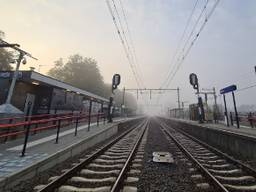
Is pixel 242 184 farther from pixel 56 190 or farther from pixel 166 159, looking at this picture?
pixel 56 190

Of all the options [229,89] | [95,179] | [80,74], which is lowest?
[95,179]

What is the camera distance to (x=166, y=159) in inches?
241

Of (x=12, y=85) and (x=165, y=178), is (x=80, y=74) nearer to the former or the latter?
(x=12, y=85)

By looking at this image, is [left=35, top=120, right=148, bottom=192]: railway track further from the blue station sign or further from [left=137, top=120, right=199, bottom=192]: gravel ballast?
the blue station sign

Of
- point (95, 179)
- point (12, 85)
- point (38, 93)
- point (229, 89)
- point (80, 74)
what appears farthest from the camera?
point (80, 74)

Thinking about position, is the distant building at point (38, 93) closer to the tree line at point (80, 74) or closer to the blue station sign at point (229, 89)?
the blue station sign at point (229, 89)

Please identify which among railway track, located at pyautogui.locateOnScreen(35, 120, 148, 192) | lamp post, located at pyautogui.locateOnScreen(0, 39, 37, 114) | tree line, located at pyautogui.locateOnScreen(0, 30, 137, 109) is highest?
tree line, located at pyautogui.locateOnScreen(0, 30, 137, 109)

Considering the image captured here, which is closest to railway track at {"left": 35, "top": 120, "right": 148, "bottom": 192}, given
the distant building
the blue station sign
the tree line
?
the distant building

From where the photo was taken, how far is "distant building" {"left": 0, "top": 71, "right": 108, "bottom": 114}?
13.4 metres

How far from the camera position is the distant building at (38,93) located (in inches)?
527

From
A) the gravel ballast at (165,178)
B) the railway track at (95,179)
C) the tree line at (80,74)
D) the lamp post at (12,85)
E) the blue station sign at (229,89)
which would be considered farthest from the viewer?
the tree line at (80,74)

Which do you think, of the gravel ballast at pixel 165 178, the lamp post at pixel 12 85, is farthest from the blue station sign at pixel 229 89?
the lamp post at pixel 12 85

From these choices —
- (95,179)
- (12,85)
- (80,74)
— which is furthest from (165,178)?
(80,74)

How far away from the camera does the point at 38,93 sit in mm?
15430
